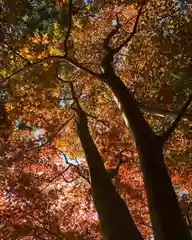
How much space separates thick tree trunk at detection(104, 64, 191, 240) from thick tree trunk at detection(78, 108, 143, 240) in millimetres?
641

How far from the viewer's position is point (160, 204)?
169 inches

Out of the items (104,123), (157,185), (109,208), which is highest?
(104,123)

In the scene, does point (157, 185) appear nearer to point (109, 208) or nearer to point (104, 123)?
point (109, 208)

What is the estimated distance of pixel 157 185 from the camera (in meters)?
4.51

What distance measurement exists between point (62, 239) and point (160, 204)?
8.35 m

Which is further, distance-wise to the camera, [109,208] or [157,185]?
[109,208]

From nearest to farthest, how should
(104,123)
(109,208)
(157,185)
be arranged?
(157,185) < (109,208) < (104,123)

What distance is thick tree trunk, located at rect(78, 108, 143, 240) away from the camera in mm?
4756

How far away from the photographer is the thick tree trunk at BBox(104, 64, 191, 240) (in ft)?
13.2

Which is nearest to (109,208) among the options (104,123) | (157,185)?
(157,185)

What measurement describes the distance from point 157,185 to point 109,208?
48.2 inches

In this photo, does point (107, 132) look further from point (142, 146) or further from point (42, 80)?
point (142, 146)

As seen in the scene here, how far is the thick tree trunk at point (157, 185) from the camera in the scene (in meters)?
4.04

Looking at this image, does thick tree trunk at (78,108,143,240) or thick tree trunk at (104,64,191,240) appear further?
thick tree trunk at (78,108,143,240)
